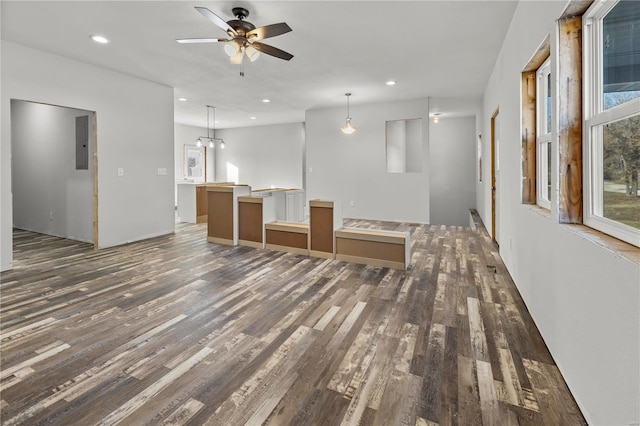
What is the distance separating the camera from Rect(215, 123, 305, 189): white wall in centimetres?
1070

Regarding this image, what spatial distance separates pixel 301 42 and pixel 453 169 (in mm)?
7136

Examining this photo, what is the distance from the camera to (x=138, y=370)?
1.97 m

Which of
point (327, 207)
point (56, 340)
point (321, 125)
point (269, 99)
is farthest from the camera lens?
point (321, 125)

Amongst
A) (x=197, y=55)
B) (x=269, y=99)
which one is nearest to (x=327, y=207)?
(x=197, y=55)

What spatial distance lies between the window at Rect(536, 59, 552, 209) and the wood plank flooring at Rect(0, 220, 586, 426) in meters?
1.02

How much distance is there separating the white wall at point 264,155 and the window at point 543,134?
8.07 metres

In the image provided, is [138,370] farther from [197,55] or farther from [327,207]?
[197,55]

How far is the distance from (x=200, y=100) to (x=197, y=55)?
294 centimetres

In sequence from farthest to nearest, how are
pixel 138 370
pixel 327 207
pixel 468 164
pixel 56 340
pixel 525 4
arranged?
pixel 468 164 → pixel 327 207 → pixel 525 4 → pixel 56 340 → pixel 138 370

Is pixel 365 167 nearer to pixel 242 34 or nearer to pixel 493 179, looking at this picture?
pixel 493 179

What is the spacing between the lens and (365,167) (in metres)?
7.91

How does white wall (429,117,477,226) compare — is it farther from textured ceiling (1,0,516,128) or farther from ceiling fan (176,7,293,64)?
ceiling fan (176,7,293,64)

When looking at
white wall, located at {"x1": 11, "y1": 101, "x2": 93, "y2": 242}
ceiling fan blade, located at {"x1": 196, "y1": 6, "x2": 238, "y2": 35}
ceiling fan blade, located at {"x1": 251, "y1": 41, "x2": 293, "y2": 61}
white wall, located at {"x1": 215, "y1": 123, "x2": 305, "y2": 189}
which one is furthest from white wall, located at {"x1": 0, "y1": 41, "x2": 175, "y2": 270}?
white wall, located at {"x1": 215, "y1": 123, "x2": 305, "y2": 189}

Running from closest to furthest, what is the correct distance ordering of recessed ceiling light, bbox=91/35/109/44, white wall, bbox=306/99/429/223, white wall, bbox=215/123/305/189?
recessed ceiling light, bbox=91/35/109/44, white wall, bbox=306/99/429/223, white wall, bbox=215/123/305/189
